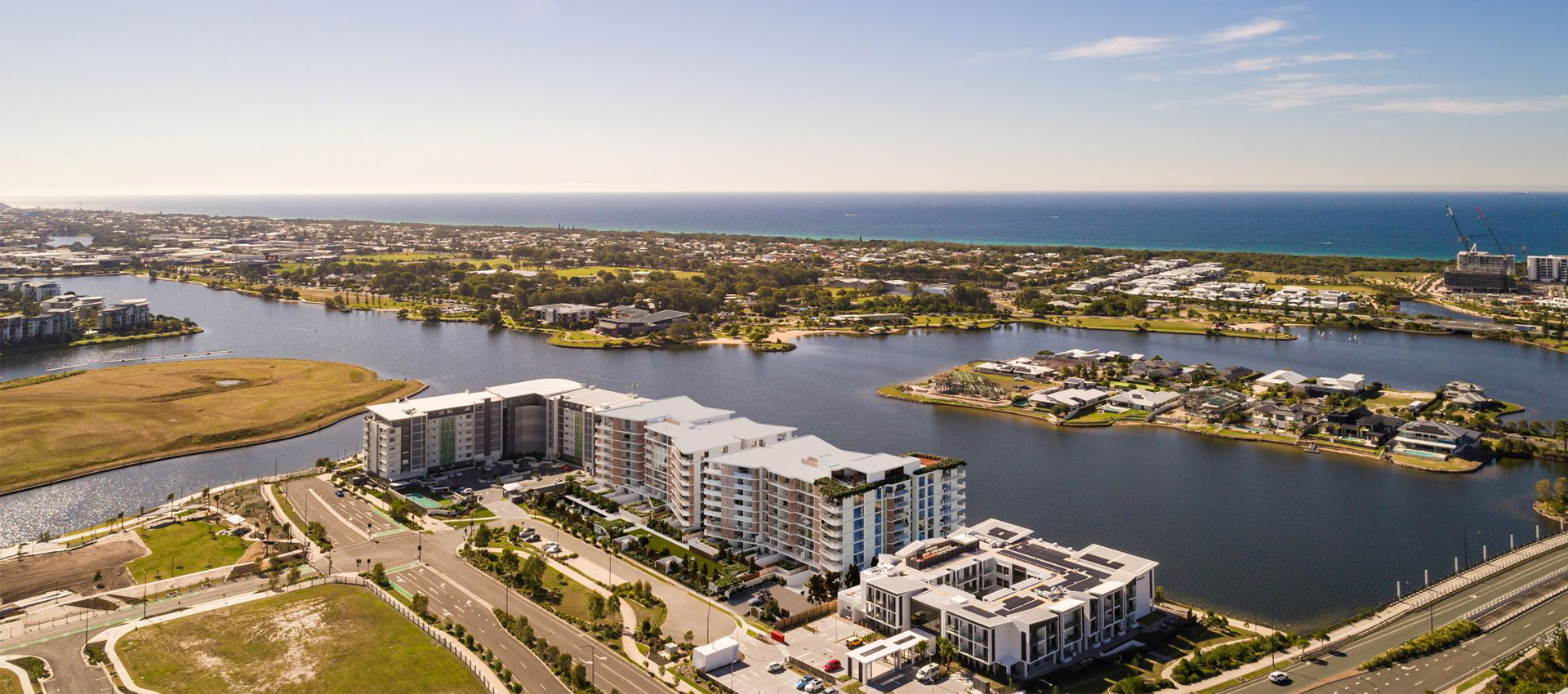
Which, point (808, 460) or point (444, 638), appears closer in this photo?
point (444, 638)

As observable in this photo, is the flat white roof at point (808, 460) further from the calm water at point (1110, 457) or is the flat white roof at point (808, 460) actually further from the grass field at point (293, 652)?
the grass field at point (293, 652)

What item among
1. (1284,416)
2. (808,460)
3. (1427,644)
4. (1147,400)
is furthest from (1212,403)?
(808,460)

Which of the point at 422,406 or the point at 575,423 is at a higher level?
the point at 422,406

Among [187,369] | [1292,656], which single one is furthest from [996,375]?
[187,369]

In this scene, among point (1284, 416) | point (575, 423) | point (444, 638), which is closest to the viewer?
point (444, 638)

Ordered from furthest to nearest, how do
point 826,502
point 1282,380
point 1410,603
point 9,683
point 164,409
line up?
point 1282,380
point 164,409
point 826,502
point 1410,603
point 9,683

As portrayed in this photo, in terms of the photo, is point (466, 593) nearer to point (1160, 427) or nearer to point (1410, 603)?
point (1410, 603)

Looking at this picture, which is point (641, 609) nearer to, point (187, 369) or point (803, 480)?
point (803, 480)

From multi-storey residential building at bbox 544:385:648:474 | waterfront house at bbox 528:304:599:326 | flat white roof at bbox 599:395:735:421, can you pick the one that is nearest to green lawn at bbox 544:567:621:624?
flat white roof at bbox 599:395:735:421

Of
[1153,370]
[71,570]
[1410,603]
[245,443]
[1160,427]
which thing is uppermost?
[1153,370]
